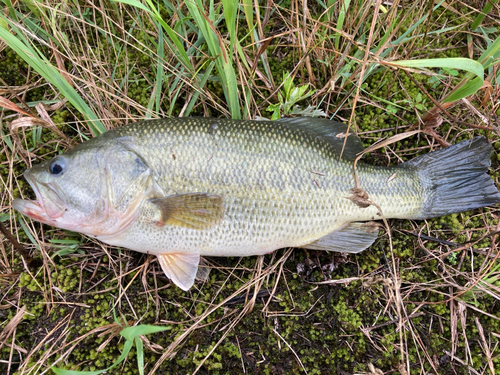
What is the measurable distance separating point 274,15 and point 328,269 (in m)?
2.61

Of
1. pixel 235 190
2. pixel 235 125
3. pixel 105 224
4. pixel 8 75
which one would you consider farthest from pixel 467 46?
pixel 8 75

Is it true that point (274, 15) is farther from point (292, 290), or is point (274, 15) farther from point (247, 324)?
point (247, 324)

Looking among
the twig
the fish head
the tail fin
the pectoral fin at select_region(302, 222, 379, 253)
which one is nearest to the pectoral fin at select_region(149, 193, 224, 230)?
the fish head

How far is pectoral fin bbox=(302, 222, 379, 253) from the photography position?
2814mm

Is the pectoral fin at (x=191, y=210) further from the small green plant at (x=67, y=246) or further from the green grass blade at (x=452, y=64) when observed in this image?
the green grass blade at (x=452, y=64)

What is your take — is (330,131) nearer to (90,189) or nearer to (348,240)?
(348,240)

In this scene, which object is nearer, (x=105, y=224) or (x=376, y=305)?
(x=105, y=224)

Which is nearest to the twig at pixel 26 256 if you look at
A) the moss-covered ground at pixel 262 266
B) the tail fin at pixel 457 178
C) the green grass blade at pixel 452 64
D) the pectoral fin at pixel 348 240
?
Answer: the moss-covered ground at pixel 262 266

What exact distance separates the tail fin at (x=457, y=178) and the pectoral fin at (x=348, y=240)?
57cm

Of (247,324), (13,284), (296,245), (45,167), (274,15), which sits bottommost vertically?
(247,324)

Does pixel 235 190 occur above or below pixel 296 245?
above

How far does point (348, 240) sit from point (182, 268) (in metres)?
1.49

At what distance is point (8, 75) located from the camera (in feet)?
10.1

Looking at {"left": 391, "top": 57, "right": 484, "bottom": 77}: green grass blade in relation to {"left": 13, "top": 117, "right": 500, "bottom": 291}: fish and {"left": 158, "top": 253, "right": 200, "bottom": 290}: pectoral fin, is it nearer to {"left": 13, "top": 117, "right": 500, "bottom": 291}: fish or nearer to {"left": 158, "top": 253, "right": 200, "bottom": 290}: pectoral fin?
{"left": 13, "top": 117, "right": 500, "bottom": 291}: fish
